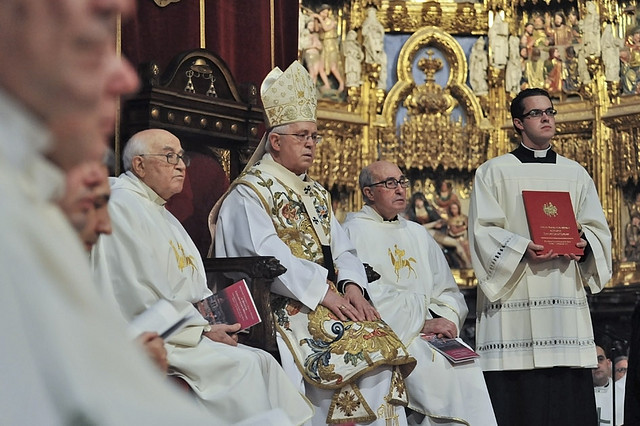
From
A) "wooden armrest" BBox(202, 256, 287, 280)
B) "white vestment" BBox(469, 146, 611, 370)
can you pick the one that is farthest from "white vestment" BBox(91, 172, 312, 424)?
"white vestment" BBox(469, 146, 611, 370)

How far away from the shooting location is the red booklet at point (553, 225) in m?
6.40

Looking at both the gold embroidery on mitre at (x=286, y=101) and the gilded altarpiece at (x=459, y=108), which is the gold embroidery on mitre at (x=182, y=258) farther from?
the gilded altarpiece at (x=459, y=108)

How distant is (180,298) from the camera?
4.50 metres

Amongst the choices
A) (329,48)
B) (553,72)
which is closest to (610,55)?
(553,72)

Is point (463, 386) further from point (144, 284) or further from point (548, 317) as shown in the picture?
point (144, 284)

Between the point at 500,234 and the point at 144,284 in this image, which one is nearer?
the point at 144,284

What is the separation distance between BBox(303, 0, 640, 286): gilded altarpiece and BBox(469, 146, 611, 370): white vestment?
4.57 m

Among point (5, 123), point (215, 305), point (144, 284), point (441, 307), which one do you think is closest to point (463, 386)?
point (441, 307)

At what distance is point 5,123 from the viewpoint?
774mm

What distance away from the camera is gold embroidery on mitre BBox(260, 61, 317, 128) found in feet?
19.1

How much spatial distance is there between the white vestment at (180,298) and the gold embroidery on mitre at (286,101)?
4.04 ft

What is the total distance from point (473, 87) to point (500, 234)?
231 inches

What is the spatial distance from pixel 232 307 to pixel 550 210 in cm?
250

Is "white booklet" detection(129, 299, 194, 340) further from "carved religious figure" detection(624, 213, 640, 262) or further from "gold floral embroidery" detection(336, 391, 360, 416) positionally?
"carved religious figure" detection(624, 213, 640, 262)
